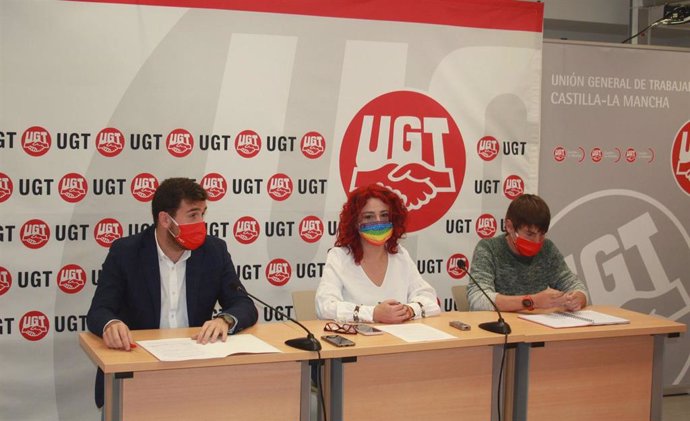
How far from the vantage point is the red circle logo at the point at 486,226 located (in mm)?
4840

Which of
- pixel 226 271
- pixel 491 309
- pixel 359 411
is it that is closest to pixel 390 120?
pixel 491 309

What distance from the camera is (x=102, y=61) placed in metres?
4.07

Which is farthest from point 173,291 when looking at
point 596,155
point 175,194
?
point 596,155

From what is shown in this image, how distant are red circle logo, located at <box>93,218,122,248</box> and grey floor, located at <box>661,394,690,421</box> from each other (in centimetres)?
329

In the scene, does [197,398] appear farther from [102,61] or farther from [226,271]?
[102,61]

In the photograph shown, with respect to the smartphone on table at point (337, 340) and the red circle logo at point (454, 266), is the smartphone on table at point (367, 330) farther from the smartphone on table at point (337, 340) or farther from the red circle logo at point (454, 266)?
the red circle logo at point (454, 266)

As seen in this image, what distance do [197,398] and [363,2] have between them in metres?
2.63

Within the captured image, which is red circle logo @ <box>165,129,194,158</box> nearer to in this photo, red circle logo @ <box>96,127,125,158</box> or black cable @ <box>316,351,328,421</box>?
red circle logo @ <box>96,127,125,158</box>

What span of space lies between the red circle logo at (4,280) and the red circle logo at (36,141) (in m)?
0.60

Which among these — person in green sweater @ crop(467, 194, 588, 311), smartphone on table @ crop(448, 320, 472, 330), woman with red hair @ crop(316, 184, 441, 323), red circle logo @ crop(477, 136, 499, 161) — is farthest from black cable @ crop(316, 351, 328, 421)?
red circle logo @ crop(477, 136, 499, 161)

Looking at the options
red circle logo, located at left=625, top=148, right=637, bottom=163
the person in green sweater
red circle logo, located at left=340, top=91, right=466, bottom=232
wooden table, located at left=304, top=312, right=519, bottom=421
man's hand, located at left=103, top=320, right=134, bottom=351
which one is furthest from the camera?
red circle logo, located at left=625, top=148, right=637, bottom=163

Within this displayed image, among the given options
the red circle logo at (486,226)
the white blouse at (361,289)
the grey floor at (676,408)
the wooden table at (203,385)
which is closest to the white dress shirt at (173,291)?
the wooden table at (203,385)

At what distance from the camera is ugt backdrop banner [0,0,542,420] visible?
3996 mm

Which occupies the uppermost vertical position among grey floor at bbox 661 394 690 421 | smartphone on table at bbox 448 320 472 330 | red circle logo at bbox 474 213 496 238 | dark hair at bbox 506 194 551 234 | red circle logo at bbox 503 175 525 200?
red circle logo at bbox 503 175 525 200
